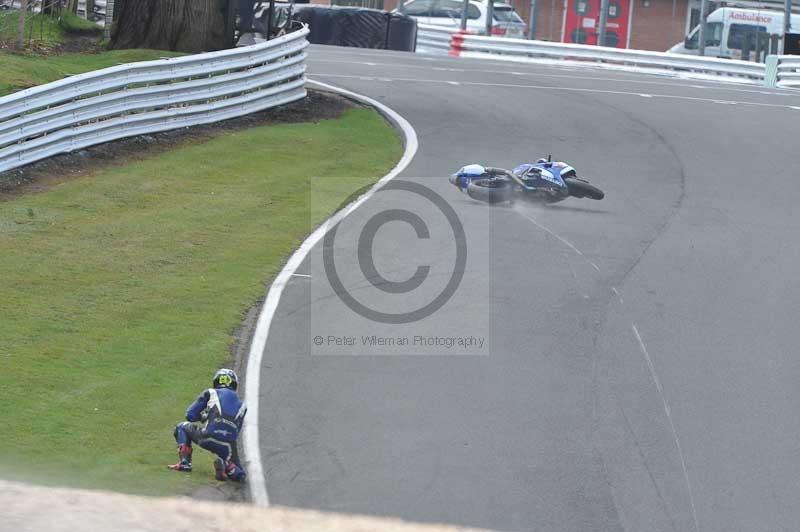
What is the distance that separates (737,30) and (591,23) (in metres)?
8.66

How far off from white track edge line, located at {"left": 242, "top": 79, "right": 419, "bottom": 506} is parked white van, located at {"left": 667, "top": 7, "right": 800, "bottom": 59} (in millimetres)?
25848

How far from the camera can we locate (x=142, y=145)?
18500 millimetres

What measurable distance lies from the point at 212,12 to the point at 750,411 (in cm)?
1589

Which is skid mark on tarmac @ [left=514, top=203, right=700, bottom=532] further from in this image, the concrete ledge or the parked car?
the parked car

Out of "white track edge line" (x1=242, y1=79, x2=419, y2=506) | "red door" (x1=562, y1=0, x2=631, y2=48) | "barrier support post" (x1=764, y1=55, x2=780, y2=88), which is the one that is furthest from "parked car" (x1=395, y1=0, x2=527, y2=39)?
"white track edge line" (x1=242, y1=79, x2=419, y2=506)

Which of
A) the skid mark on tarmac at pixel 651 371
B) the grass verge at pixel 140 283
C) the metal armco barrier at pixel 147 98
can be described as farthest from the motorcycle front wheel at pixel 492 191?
the metal armco barrier at pixel 147 98

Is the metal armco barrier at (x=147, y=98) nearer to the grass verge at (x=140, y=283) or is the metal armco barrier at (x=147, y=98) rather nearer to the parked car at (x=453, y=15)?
the grass verge at (x=140, y=283)

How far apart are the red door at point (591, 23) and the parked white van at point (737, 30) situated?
23.3 feet

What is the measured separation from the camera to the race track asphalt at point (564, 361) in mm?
8414

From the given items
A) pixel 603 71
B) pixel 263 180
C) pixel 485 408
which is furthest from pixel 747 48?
pixel 485 408

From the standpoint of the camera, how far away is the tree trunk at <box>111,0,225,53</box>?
913 inches

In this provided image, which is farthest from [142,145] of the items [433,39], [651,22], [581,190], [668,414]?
[651,22]

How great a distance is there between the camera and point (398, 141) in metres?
19.5

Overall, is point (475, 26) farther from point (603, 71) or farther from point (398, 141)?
point (398, 141)
